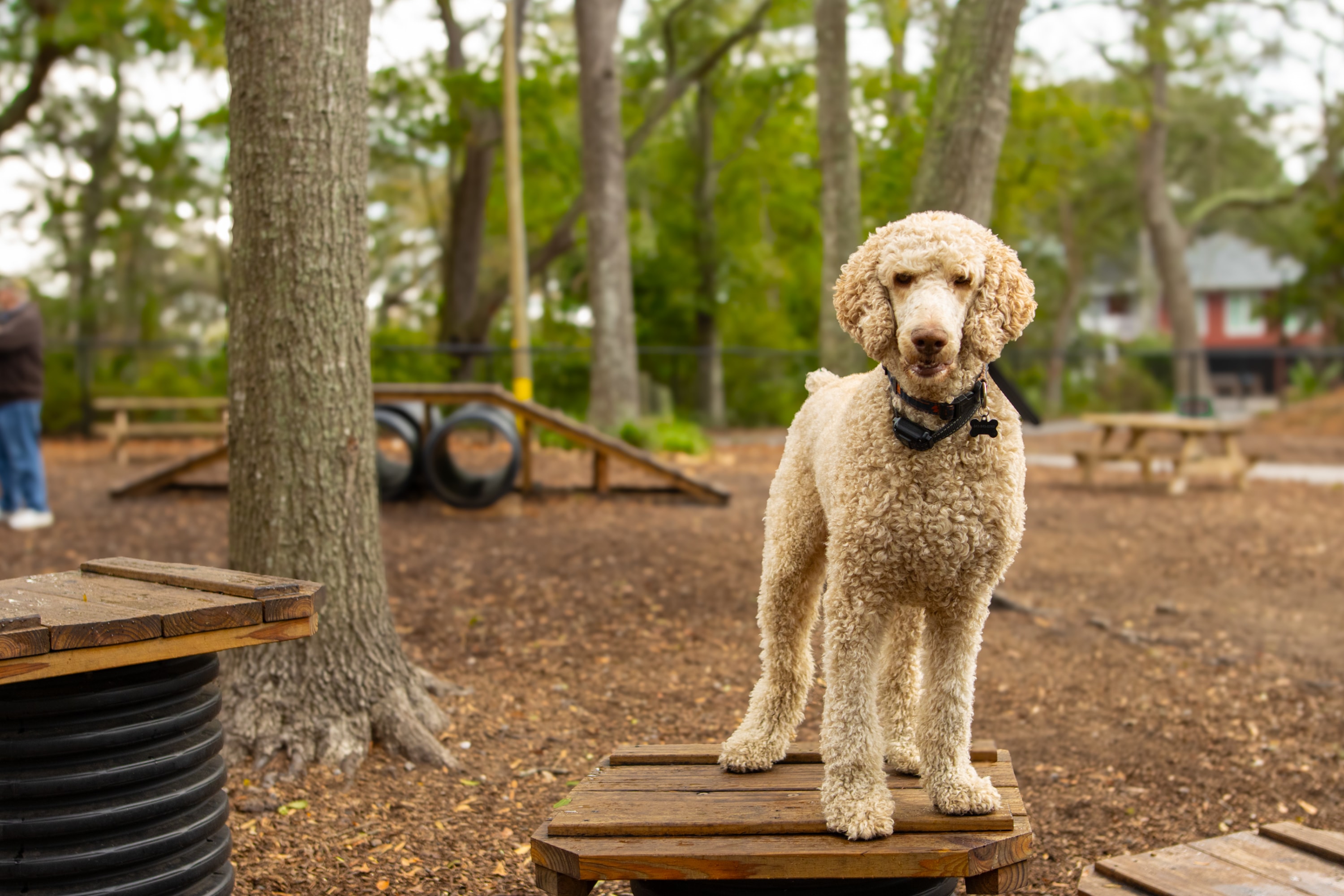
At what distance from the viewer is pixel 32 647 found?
2.06 m

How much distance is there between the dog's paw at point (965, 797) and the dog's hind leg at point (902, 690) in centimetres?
25

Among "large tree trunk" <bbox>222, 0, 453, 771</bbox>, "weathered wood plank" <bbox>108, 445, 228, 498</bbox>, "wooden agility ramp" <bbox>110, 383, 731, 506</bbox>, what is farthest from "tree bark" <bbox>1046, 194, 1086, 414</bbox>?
"large tree trunk" <bbox>222, 0, 453, 771</bbox>

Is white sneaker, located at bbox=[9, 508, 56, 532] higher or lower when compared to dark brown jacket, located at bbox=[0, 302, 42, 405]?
lower

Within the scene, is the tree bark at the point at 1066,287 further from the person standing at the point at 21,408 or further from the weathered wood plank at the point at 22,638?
the weathered wood plank at the point at 22,638

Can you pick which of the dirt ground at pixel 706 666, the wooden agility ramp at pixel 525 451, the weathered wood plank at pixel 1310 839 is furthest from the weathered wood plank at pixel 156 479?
the weathered wood plank at pixel 1310 839

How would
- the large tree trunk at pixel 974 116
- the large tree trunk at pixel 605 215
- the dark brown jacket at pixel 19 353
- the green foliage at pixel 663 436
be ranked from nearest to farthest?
the large tree trunk at pixel 974 116 < the dark brown jacket at pixel 19 353 < the green foliage at pixel 663 436 < the large tree trunk at pixel 605 215

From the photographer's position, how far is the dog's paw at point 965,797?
2441 millimetres

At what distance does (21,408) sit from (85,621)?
7.24 meters

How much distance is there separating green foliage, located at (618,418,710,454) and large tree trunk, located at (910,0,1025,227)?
258 inches

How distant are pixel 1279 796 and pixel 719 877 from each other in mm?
2437

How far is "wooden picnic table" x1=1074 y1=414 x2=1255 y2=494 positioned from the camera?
11000 mm

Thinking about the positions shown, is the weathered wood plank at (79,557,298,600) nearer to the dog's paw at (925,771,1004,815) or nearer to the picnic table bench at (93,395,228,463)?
the dog's paw at (925,771,1004,815)

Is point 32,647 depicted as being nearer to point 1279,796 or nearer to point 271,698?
point 271,698

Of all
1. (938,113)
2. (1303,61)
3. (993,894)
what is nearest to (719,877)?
(993,894)
